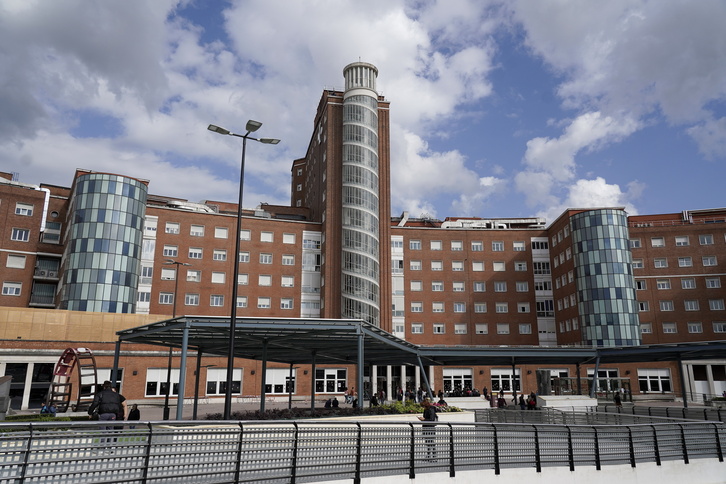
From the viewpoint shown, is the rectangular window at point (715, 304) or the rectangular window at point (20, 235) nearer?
the rectangular window at point (20, 235)

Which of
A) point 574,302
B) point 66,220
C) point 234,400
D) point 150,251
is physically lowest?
point 234,400

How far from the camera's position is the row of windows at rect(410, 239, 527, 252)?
70.0 meters

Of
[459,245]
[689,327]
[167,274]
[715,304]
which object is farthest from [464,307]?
[167,274]

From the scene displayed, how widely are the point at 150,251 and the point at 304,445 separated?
5362cm

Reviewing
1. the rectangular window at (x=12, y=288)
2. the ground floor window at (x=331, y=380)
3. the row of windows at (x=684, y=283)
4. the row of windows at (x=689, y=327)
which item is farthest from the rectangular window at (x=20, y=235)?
the row of windows at (x=689, y=327)

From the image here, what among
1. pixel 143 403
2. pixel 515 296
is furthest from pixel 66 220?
pixel 515 296

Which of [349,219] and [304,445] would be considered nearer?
[304,445]

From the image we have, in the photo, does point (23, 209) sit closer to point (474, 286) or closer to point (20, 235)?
point (20, 235)

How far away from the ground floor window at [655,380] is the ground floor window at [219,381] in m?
42.5

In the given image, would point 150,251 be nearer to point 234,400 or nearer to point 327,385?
point 234,400

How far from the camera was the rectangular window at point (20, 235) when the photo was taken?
58.7 m

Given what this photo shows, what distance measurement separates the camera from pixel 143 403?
1688 inches

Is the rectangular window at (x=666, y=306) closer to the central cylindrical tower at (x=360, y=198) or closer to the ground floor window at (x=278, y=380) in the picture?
the central cylindrical tower at (x=360, y=198)

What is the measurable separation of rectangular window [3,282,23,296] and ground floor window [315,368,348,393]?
105 feet
